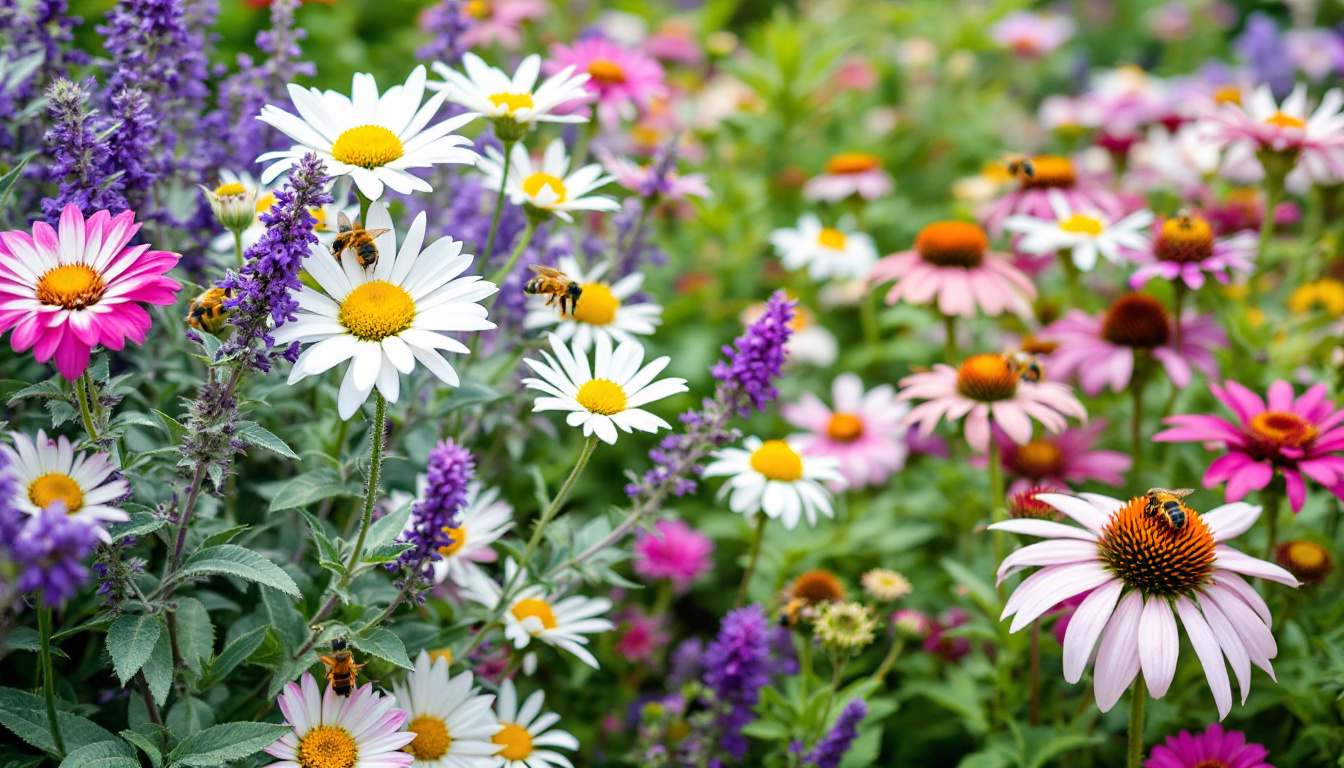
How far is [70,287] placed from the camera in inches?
60.0

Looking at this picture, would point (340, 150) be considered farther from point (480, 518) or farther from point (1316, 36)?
point (1316, 36)

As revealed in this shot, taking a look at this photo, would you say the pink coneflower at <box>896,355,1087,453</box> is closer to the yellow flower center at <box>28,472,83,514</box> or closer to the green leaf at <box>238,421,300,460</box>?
the green leaf at <box>238,421,300,460</box>

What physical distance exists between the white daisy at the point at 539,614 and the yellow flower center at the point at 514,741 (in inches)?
6.7

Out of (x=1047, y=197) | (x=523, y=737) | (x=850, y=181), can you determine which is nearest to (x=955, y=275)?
(x=1047, y=197)

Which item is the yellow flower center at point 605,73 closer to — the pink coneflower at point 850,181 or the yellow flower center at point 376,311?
the pink coneflower at point 850,181

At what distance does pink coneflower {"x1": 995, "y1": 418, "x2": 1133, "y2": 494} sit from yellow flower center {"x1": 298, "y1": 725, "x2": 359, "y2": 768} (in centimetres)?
180

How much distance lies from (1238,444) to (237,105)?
2588 mm

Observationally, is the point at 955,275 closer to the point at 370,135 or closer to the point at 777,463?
the point at 777,463

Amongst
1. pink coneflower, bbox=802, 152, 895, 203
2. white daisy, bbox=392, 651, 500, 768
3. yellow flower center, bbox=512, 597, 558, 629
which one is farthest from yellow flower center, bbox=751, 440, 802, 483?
pink coneflower, bbox=802, 152, 895, 203

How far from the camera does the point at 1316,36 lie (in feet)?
18.1

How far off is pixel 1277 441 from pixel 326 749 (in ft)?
6.72

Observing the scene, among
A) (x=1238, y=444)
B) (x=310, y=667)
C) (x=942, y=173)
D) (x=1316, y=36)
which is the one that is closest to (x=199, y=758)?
(x=310, y=667)

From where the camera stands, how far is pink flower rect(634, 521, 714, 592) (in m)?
2.81

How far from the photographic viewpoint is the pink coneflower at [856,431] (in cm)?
293
